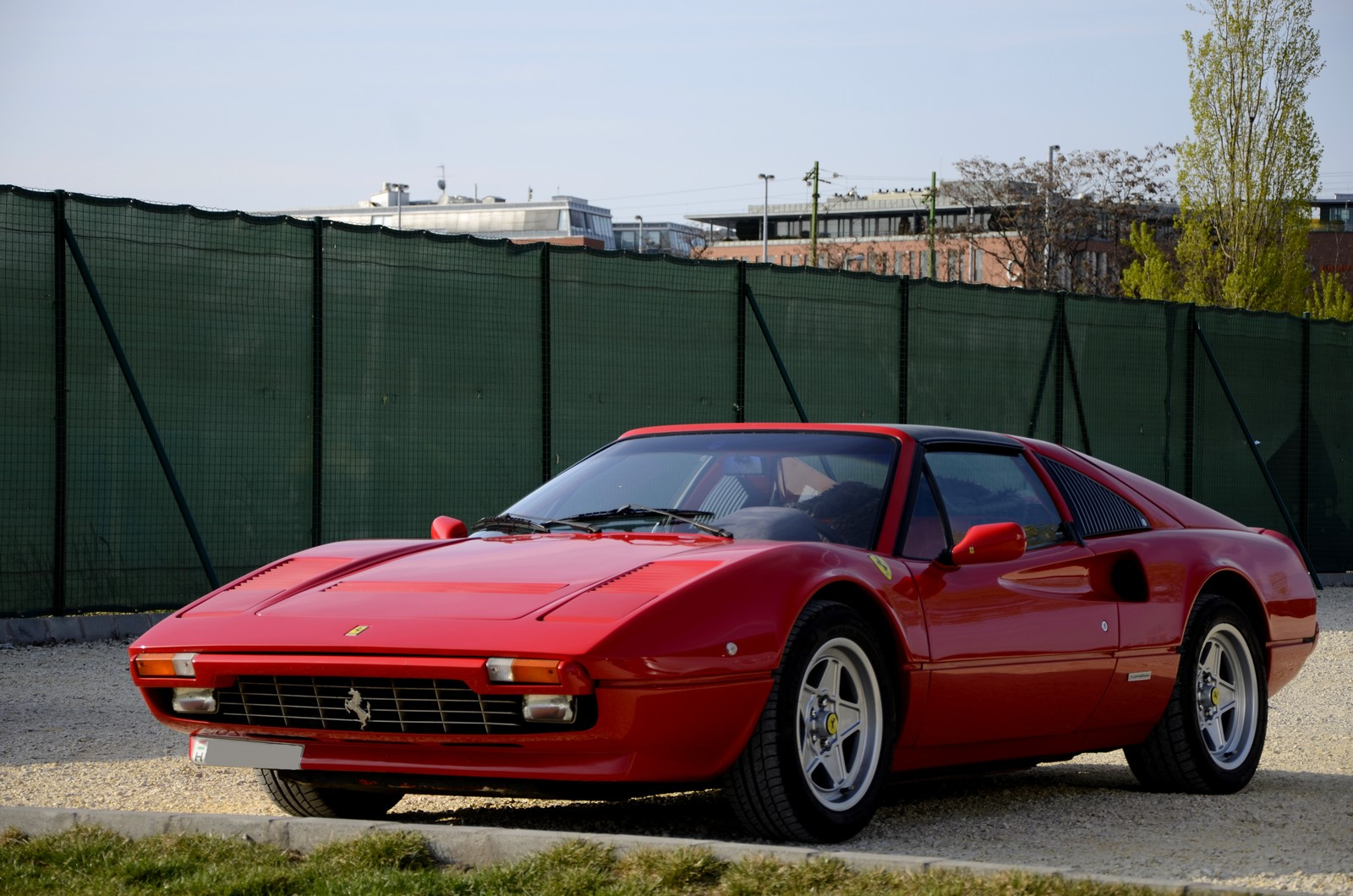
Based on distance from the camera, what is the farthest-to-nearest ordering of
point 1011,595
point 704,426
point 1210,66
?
point 1210,66 < point 704,426 < point 1011,595

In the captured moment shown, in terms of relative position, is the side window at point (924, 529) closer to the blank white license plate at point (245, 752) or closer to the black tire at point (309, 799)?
the black tire at point (309, 799)

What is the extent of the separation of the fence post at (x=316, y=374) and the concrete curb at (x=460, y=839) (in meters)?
6.93

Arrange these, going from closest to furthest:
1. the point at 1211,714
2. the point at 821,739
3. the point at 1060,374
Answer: the point at 821,739 < the point at 1211,714 < the point at 1060,374

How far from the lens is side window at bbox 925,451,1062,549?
594 cm

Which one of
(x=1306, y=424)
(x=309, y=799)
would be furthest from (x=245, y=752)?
(x=1306, y=424)

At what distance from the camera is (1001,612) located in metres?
5.66

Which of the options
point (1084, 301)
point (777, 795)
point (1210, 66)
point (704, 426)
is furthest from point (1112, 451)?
point (1210, 66)

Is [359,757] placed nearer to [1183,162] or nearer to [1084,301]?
[1084,301]

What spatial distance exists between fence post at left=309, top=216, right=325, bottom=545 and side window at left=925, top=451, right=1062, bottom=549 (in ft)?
20.9

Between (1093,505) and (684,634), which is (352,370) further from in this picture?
(684,634)

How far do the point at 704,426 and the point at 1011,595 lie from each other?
133 centimetres

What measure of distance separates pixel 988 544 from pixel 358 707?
2.05m

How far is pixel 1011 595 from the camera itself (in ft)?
18.8

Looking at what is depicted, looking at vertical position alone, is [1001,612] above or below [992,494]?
below
